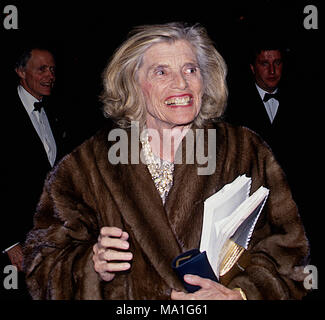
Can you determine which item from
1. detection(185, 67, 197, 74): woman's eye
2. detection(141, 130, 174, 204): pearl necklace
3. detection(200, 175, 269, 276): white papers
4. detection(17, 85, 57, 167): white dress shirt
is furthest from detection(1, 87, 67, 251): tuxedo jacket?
detection(200, 175, 269, 276): white papers

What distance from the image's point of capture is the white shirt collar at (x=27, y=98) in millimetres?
3349

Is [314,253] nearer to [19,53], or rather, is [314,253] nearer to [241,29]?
[241,29]

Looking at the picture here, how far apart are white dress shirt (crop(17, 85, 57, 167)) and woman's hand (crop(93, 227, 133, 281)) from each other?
1686mm

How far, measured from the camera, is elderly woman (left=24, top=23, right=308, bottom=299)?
1.91 m

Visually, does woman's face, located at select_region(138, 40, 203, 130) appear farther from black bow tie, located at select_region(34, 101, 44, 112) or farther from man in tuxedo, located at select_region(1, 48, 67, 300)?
black bow tie, located at select_region(34, 101, 44, 112)

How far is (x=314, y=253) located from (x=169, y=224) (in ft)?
6.74

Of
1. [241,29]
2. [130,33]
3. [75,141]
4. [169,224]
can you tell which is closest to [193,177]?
[169,224]

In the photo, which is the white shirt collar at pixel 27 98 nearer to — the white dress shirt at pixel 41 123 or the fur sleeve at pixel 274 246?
the white dress shirt at pixel 41 123

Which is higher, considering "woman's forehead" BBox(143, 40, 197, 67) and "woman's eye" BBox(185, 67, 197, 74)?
"woman's forehead" BBox(143, 40, 197, 67)

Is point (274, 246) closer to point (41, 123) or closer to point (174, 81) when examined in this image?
point (174, 81)

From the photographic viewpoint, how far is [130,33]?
2100 mm

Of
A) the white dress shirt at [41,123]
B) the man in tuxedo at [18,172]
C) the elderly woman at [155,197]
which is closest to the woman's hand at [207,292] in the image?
the elderly woman at [155,197]

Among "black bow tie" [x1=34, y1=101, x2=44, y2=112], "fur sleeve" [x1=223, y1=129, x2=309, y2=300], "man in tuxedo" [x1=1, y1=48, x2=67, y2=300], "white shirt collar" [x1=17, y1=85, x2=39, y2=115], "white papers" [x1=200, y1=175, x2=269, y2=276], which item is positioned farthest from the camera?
"black bow tie" [x1=34, y1=101, x2=44, y2=112]

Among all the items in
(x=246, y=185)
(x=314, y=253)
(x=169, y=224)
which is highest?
(x=246, y=185)
